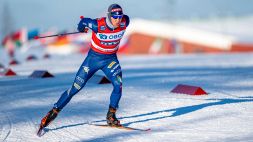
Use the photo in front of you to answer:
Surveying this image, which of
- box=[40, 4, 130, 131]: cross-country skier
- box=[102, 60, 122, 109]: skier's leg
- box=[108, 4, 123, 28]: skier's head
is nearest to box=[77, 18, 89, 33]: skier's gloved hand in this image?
box=[40, 4, 130, 131]: cross-country skier

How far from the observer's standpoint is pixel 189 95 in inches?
436

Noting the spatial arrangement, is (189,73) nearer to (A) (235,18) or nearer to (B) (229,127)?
(B) (229,127)

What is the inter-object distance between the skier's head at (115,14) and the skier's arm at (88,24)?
0.71ft

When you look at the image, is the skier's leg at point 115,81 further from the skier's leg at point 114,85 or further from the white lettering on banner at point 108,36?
the white lettering on banner at point 108,36

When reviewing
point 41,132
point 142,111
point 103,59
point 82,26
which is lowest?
point 142,111

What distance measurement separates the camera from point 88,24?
793cm

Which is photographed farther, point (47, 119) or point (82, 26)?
point (82, 26)

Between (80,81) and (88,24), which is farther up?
(88,24)

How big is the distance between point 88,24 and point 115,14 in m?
0.39

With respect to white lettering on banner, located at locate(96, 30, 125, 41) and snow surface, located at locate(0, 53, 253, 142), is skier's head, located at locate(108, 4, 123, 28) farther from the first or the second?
snow surface, located at locate(0, 53, 253, 142)

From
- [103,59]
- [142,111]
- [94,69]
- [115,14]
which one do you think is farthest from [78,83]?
[142,111]

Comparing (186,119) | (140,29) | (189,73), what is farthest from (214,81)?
(140,29)

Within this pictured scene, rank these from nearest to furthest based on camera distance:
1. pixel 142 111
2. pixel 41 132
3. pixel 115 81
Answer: pixel 41 132, pixel 115 81, pixel 142 111

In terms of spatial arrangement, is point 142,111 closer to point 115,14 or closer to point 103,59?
point 103,59
